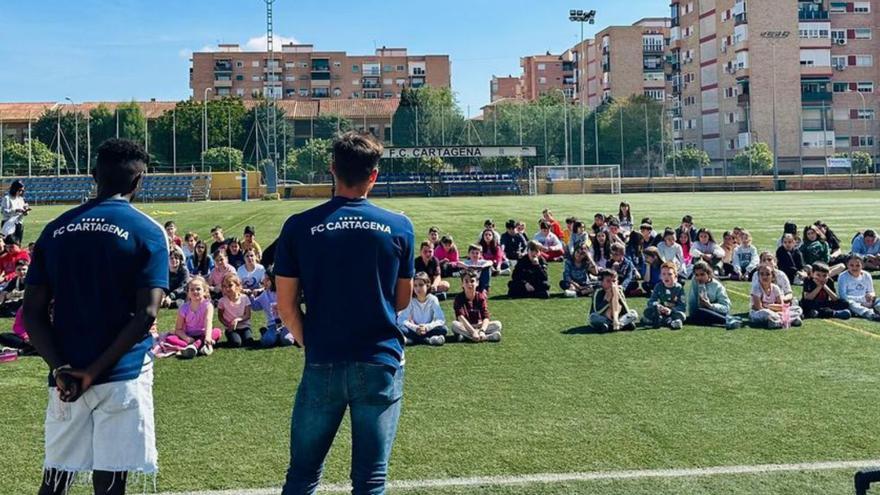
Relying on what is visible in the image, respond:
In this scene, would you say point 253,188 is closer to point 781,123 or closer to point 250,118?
point 250,118

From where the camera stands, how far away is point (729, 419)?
7586 mm

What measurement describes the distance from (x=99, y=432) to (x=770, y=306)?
1115 centimetres

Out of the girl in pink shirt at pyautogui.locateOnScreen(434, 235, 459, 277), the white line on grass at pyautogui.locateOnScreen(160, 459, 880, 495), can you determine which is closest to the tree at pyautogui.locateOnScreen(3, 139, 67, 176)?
the girl in pink shirt at pyautogui.locateOnScreen(434, 235, 459, 277)

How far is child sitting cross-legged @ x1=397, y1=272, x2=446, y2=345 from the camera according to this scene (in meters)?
11.7

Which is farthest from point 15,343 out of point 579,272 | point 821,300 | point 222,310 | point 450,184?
point 450,184

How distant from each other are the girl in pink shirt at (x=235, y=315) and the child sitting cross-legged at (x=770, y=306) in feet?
23.9

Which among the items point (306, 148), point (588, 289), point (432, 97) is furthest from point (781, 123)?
point (588, 289)

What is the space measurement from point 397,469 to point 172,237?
12959mm

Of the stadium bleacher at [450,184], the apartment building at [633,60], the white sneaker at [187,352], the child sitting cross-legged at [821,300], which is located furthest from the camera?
the apartment building at [633,60]

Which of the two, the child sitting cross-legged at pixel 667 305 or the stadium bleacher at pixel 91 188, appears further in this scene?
the stadium bleacher at pixel 91 188

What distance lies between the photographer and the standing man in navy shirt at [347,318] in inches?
144

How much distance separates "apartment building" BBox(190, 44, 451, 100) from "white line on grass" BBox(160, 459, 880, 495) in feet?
425

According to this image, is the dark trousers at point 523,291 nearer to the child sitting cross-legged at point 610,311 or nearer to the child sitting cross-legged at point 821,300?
the child sitting cross-legged at point 610,311

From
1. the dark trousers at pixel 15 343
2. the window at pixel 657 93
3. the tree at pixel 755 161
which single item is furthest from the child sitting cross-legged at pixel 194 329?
the window at pixel 657 93
